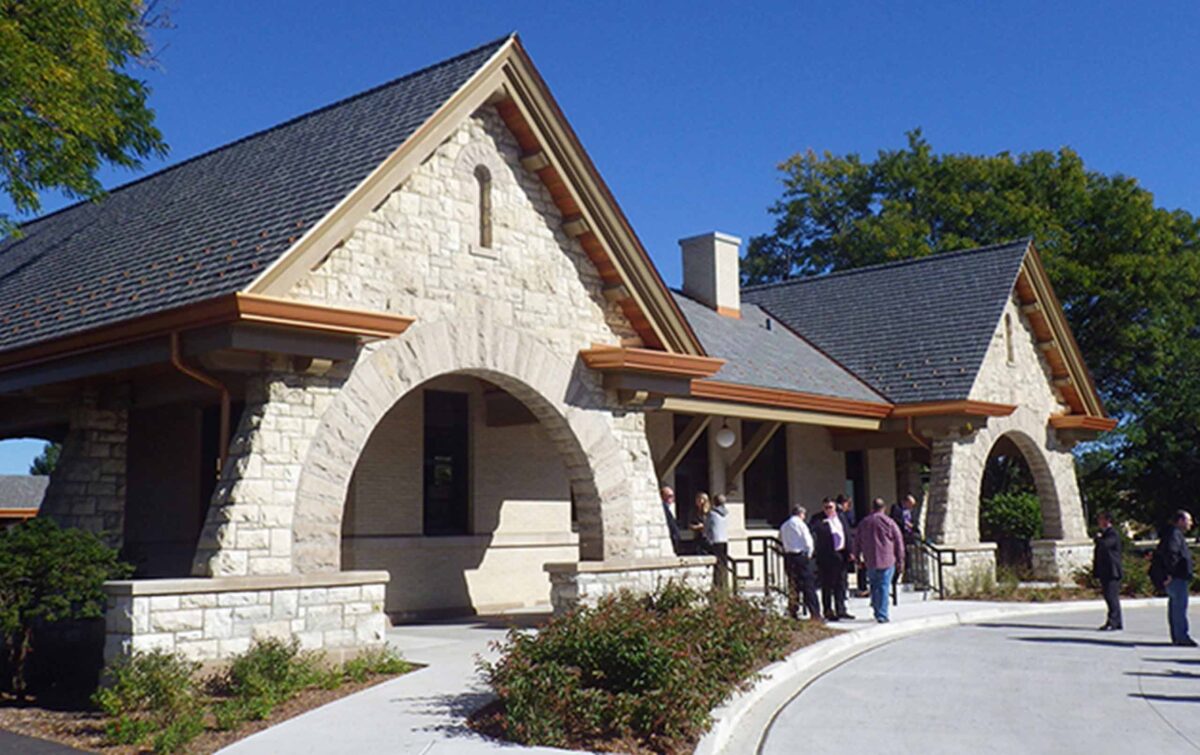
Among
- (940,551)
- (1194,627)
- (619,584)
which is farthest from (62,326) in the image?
(1194,627)

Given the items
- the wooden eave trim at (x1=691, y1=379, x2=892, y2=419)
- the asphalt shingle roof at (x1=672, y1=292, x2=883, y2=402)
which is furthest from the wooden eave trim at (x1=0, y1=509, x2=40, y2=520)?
the wooden eave trim at (x1=691, y1=379, x2=892, y2=419)

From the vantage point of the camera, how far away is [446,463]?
16.7 m

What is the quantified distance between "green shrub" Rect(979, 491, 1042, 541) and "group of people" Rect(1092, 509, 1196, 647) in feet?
29.6

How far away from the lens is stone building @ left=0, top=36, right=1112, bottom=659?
1098cm

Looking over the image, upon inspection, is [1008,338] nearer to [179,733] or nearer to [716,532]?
[716,532]

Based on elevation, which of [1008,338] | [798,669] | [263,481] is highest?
[1008,338]

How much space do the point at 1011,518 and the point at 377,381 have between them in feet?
58.2

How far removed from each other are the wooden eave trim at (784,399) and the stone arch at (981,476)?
60.0 inches

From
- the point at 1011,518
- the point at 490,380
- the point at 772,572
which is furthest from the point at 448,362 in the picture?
the point at 1011,518

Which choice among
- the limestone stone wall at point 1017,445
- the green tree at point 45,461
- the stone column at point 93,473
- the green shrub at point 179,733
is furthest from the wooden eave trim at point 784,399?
the green tree at point 45,461

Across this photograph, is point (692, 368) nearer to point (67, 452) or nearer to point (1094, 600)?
point (67, 452)

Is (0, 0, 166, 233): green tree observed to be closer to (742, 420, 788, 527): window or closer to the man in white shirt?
the man in white shirt

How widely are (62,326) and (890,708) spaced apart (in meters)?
9.46

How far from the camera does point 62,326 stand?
509 inches
